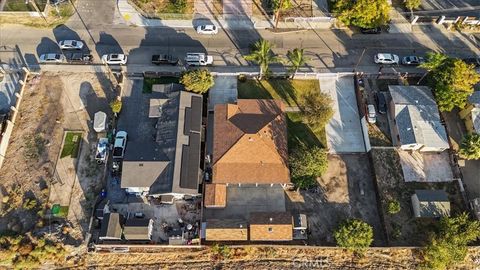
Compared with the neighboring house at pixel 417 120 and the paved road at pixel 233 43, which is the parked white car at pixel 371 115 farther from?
the paved road at pixel 233 43

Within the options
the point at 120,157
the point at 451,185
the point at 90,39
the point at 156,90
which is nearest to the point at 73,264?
the point at 120,157

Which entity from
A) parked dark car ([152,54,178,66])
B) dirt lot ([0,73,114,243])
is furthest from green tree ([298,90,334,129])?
dirt lot ([0,73,114,243])

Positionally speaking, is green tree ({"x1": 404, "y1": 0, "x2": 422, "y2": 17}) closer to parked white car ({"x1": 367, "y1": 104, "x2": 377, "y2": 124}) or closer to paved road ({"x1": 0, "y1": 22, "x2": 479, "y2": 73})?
paved road ({"x1": 0, "y1": 22, "x2": 479, "y2": 73})

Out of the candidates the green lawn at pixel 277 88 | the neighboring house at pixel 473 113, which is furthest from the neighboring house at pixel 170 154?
the neighboring house at pixel 473 113

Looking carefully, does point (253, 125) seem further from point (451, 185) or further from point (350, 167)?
point (451, 185)

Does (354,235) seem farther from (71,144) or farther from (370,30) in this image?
(71,144)
